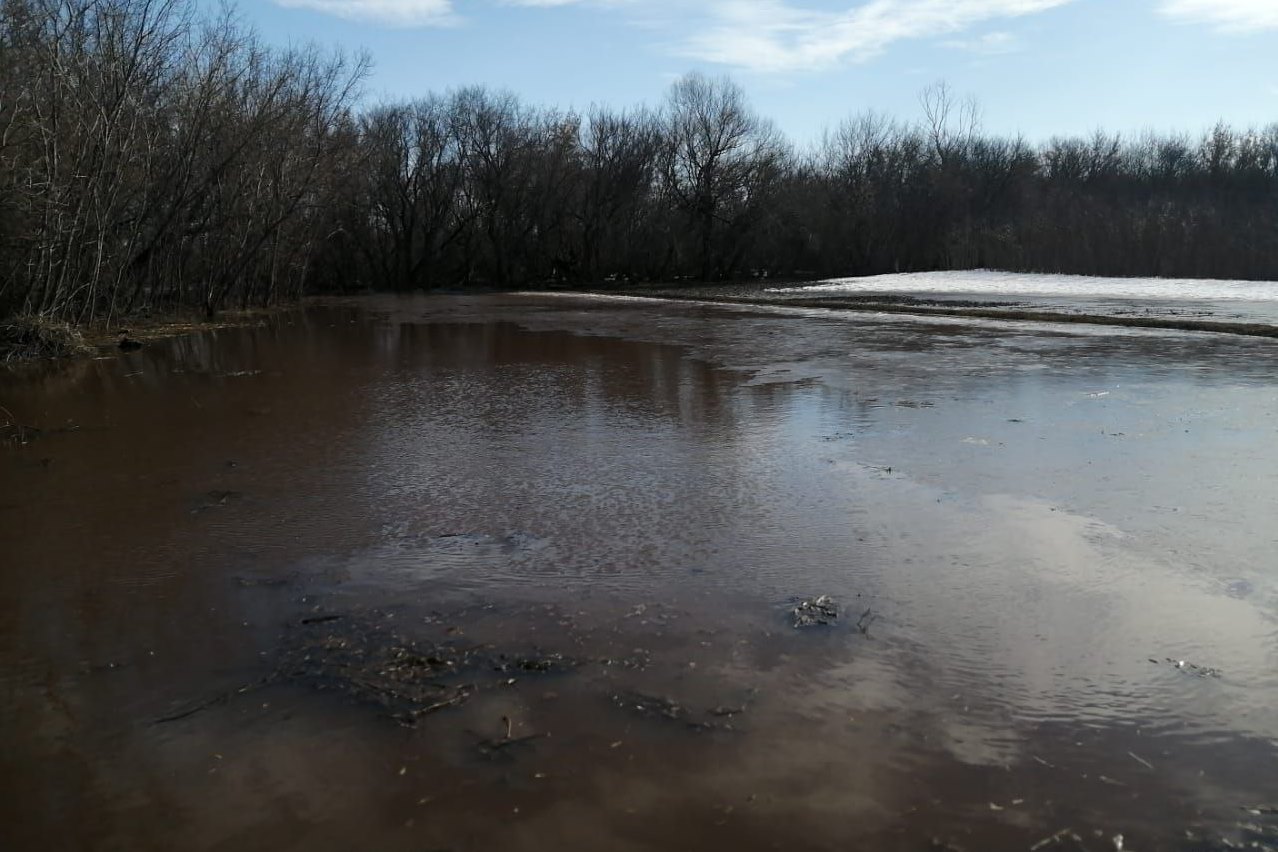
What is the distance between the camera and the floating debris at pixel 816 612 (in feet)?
14.6

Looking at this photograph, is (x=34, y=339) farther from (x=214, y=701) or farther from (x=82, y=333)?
(x=214, y=701)

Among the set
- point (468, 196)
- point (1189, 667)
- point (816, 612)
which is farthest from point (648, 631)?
point (468, 196)

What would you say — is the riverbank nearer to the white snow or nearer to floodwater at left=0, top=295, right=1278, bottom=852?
floodwater at left=0, top=295, right=1278, bottom=852

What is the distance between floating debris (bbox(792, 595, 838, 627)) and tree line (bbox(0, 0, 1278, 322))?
16.0 metres

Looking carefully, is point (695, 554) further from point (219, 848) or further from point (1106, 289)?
point (1106, 289)

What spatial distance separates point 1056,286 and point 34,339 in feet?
112

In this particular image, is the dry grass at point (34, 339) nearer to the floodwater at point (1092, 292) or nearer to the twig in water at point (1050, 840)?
the twig in water at point (1050, 840)

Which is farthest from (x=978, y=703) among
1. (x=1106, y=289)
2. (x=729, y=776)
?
(x=1106, y=289)

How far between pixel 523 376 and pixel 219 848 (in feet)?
36.7

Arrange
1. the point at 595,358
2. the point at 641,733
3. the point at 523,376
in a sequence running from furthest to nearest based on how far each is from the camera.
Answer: the point at 595,358, the point at 523,376, the point at 641,733

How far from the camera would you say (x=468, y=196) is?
187ft

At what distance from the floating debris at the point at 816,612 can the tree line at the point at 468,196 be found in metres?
16.0

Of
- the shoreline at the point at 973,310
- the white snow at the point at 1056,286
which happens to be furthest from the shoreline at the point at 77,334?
the white snow at the point at 1056,286

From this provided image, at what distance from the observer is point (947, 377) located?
1263 cm
